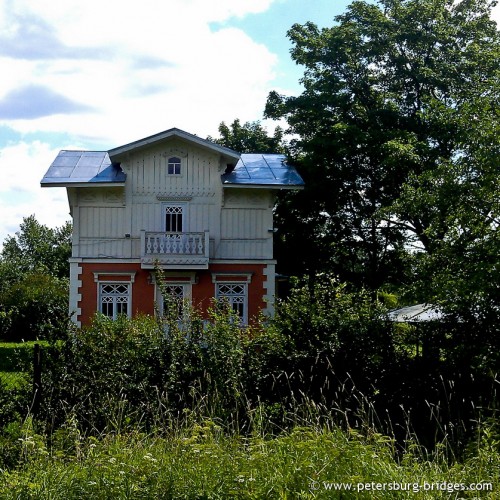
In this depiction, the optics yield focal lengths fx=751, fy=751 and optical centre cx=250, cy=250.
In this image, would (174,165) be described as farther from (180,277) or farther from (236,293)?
(236,293)

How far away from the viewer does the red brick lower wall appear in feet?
83.6

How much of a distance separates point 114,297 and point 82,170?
4.52 m

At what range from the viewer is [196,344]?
10930 mm

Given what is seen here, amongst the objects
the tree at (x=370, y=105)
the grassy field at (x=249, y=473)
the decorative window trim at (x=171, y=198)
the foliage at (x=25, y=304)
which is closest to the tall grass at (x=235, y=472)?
the grassy field at (x=249, y=473)

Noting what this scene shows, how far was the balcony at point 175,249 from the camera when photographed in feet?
82.8

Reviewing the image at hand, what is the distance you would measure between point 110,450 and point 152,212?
62.7ft

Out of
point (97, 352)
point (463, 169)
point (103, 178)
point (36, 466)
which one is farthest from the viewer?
point (103, 178)

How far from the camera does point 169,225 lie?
26.3 metres

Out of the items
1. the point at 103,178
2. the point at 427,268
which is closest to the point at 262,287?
the point at 103,178

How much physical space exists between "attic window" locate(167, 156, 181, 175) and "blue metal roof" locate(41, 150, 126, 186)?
1651mm

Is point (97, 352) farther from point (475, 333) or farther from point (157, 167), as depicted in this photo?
point (157, 167)

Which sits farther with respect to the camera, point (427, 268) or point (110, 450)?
point (427, 268)

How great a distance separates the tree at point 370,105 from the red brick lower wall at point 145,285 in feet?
15.3

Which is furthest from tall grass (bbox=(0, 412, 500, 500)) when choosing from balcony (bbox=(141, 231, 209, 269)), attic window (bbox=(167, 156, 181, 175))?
attic window (bbox=(167, 156, 181, 175))
